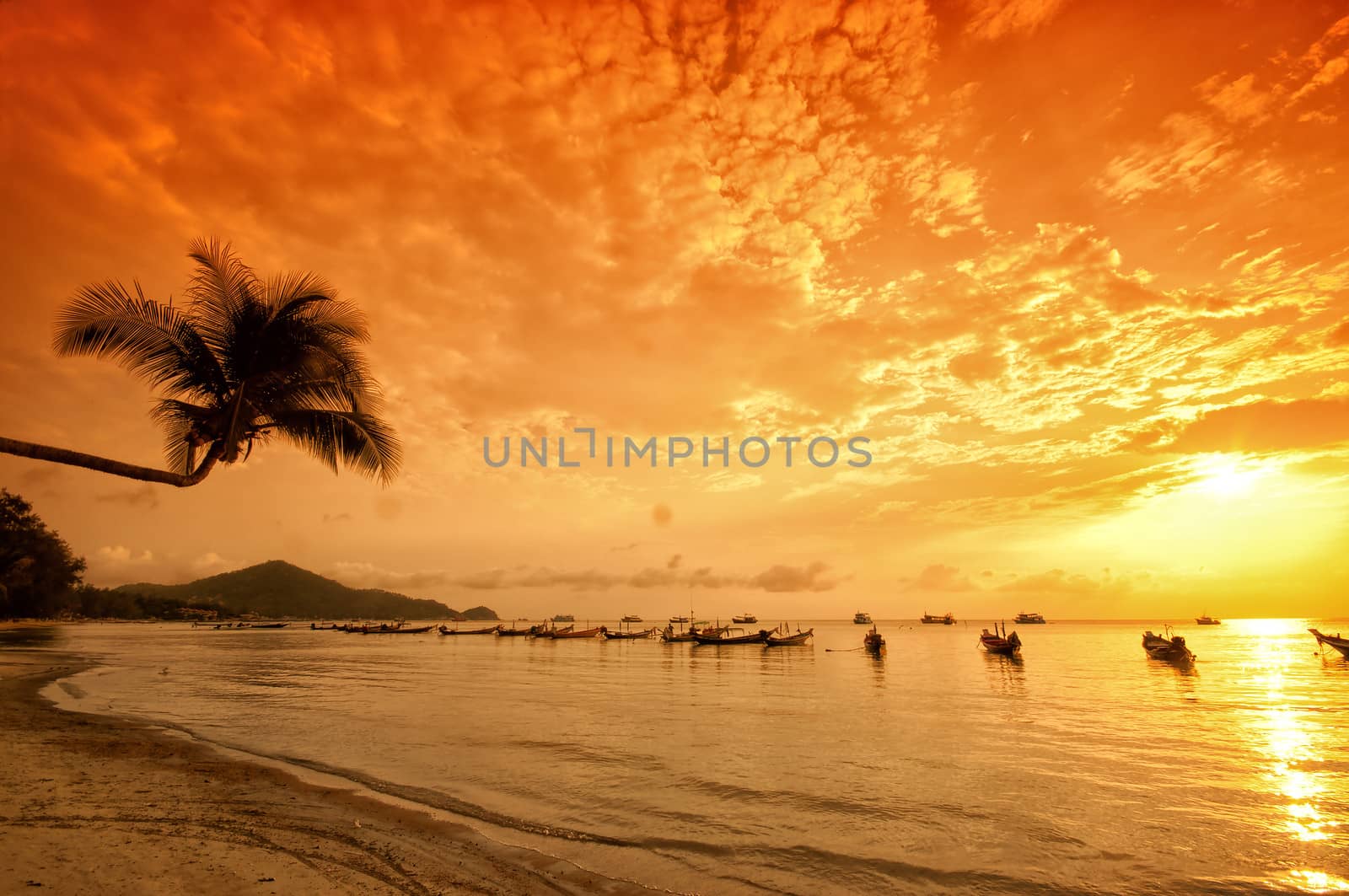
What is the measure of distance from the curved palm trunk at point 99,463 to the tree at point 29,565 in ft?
250

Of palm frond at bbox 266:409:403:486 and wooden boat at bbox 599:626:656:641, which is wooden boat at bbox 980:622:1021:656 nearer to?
wooden boat at bbox 599:626:656:641

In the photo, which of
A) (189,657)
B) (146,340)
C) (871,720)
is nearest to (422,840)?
(146,340)

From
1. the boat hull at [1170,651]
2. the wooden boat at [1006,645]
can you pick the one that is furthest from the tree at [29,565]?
the boat hull at [1170,651]

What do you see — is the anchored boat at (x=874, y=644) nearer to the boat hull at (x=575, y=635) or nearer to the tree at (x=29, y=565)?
the boat hull at (x=575, y=635)

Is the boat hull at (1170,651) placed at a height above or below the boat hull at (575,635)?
above

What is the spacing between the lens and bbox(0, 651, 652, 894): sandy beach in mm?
6199

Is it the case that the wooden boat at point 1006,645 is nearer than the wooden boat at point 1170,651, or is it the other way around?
the wooden boat at point 1170,651

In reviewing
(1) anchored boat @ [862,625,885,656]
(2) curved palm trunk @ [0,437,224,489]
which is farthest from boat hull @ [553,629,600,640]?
(2) curved palm trunk @ [0,437,224,489]

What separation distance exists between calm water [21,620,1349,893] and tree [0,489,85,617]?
46.8m

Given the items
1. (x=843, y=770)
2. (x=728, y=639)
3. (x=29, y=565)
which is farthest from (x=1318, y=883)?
(x=29, y=565)

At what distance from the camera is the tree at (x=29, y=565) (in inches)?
2378

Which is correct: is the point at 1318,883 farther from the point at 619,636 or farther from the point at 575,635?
the point at 575,635

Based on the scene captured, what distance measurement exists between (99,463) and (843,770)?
14.8m

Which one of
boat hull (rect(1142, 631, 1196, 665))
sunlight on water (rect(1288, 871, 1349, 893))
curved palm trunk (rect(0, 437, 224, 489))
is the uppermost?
curved palm trunk (rect(0, 437, 224, 489))
